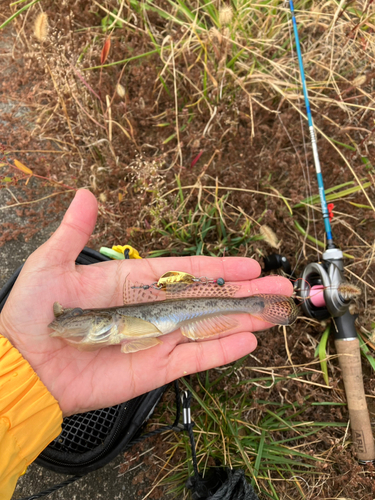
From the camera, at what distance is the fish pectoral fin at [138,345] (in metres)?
2.98

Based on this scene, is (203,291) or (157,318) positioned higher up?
(157,318)

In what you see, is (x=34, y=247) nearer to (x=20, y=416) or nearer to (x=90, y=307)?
(x=90, y=307)

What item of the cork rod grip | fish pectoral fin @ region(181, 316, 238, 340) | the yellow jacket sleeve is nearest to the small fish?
fish pectoral fin @ region(181, 316, 238, 340)

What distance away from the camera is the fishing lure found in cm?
282

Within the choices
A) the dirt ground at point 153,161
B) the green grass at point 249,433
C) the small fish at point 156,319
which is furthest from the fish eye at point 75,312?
the green grass at point 249,433

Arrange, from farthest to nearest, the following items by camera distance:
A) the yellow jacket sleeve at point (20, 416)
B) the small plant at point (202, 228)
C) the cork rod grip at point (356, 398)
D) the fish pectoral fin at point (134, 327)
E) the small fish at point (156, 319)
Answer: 1. the small plant at point (202, 228)
2. the cork rod grip at point (356, 398)
3. the fish pectoral fin at point (134, 327)
4. the small fish at point (156, 319)
5. the yellow jacket sleeve at point (20, 416)

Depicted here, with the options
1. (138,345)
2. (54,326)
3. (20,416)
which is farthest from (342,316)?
(20,416)

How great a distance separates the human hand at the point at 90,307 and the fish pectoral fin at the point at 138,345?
0.67 ft

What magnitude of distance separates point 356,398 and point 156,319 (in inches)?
89.2

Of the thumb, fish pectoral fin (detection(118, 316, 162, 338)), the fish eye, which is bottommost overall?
fish pectoral fin (detection(118, 316, 162, 338))

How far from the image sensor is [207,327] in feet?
11.2

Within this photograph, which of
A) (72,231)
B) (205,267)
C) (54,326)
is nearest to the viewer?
(54,326)

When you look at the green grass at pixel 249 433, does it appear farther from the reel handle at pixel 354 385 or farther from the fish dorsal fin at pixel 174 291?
the fish dorsal fin at pixel 174 291

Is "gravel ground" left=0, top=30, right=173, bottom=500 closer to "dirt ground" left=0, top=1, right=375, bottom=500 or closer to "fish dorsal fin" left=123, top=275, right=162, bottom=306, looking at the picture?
"dirt ground" left=0, top=1, right=375, bottom=500
